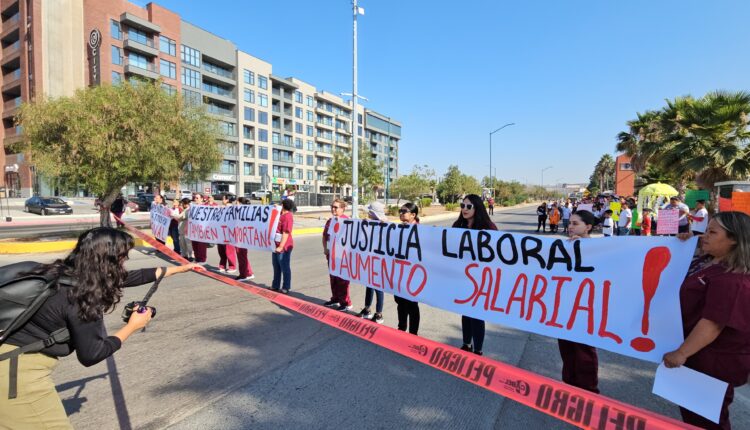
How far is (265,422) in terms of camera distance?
2.98 m

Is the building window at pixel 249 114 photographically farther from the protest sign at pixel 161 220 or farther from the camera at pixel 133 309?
the camera at pixel 133 309

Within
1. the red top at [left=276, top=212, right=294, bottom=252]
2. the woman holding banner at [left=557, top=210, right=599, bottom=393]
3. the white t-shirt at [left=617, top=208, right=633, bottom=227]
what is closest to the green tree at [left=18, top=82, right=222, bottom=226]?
the red top at [left=276, top=212, right=294, bottom=252]

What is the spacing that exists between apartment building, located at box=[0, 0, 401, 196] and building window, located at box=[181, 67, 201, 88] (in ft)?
0.49

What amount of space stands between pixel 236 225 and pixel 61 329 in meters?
6.22

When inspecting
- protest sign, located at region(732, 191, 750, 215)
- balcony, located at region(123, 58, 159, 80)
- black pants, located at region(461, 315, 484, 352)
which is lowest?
black pants, located at region(461, 315, 484, 352)

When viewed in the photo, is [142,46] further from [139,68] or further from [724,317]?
[724,317]

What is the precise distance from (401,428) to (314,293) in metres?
4.31

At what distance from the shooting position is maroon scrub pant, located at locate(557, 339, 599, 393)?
3.11 m

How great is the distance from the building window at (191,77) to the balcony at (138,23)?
6.41 m

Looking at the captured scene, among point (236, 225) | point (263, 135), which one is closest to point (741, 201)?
point (236, 225)

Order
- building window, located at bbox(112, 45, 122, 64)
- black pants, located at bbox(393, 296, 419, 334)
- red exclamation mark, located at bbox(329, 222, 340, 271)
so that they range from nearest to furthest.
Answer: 1. black pants, located at bbox(393, 296, 419, 334)
2. red exclamation mark, located at bbox(329, 222, 340, 271)
3. building window, located at bbox(112, 45, 122, 64)

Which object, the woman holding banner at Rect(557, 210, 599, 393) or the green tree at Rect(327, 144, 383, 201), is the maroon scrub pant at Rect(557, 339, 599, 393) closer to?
the woman holding banner at Rect(557, 210, 599, 393)

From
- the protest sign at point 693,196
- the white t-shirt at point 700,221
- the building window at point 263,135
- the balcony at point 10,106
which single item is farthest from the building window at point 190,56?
the white t-shirt at point 700,221

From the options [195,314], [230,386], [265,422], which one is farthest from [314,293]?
[265,422]
